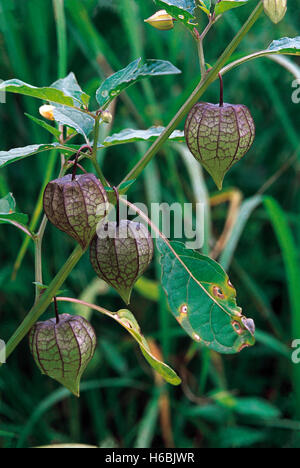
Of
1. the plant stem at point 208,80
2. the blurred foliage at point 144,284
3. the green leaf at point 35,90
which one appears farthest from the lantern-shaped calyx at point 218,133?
the blurred foliage at point 144,284

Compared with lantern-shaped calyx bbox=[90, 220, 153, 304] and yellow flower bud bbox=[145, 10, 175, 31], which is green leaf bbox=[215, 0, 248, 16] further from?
lantern-shaped calyx bbox=[90, 220, 153, 304]

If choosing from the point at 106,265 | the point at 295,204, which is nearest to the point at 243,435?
the point at 295,204

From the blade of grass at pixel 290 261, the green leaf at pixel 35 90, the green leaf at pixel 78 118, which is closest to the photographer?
the green leaf at pixel 35 90

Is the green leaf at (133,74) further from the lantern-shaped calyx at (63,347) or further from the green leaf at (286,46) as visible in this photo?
the lantern-shaped calyx at (63,347)

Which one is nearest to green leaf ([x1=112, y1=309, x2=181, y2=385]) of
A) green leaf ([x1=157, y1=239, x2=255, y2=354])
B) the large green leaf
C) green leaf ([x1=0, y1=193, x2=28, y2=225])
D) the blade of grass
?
green leaf ([x1=157, y1=239, x2=255, y2=354])

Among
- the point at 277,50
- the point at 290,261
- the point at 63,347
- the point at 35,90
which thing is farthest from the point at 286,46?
the point at 290,261

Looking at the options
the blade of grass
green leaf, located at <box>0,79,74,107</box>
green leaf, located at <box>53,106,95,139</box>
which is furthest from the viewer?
the blade of grass
